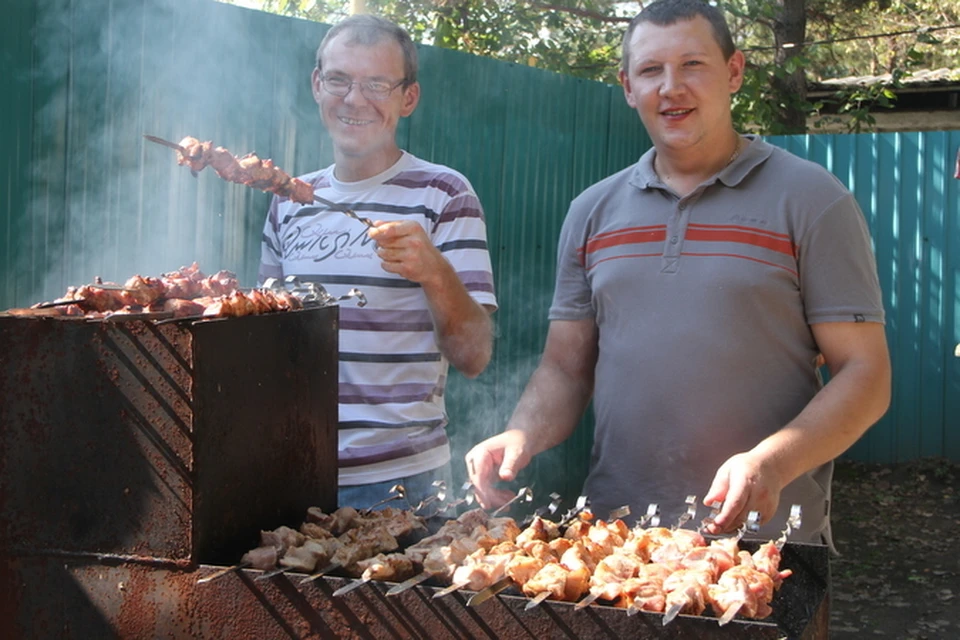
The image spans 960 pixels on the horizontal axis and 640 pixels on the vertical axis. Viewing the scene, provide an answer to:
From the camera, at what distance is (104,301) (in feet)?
8.07

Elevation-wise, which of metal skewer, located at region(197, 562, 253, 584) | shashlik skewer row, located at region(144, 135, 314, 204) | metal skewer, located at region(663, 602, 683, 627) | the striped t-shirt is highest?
shashlik skewer row, located at region(144, 135, 314, 204)

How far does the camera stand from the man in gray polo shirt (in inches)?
108

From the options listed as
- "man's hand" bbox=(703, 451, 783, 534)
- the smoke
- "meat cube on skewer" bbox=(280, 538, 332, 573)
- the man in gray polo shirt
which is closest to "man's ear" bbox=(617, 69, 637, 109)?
the man in gray polo shirt

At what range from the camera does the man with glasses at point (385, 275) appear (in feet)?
10.00

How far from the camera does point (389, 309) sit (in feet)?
10.2

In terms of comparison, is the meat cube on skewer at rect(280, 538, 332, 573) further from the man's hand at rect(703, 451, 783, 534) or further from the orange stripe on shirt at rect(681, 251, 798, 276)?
the orange stripe on shirt at rect(681, 251, 798, 276)

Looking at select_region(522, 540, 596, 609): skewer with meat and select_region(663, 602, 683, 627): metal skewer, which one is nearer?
select_region(663, 602, 683, 627): metal skewer

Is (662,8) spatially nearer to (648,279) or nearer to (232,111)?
(648,279)

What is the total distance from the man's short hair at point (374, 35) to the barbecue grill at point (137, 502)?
1246mm

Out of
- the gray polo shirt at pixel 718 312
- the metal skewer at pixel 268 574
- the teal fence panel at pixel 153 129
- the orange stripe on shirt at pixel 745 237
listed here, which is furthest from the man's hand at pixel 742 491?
the teal fence panel at pixel 153 129

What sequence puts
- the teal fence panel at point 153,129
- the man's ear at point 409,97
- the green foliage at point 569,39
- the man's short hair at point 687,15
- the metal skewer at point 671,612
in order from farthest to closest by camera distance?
the green foliage at point 569,39, the teal fence panel at point 153,129, the man's ear at point 409,97, the man's short hair at point 687,15, the metal skewer at point 671,612

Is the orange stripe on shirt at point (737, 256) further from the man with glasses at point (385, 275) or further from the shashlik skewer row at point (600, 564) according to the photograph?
the shashlik skewer row at point (600, 564)

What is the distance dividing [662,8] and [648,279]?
82 centimetres

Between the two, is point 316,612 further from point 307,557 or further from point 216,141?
point 216,141
